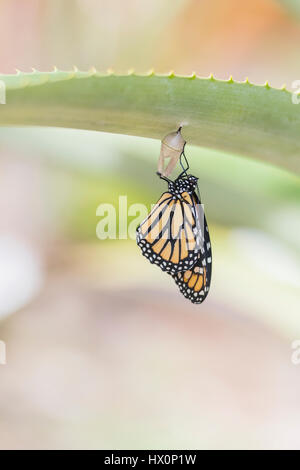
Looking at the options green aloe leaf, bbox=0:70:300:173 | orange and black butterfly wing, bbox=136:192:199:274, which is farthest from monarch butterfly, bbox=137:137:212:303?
green aloe leaf, bbox=0:70:300:173

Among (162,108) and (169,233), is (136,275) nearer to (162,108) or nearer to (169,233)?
(169,233)

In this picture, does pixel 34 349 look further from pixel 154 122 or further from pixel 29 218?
pixel 154 122

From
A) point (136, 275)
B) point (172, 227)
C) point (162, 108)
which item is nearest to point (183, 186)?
point (172, 227)

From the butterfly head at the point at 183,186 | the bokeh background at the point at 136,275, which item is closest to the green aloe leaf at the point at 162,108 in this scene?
the butterfly head at the point at 183,186

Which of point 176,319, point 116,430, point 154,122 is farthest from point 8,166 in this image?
point 154,122

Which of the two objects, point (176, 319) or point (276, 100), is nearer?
point (276, 100)

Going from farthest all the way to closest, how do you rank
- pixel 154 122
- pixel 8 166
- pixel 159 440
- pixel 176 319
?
pixel 8 166, pixel 176 319, pixel 159 440, pixel 154 122

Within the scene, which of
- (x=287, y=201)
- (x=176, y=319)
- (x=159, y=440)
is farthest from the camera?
(x=176, y=319)
